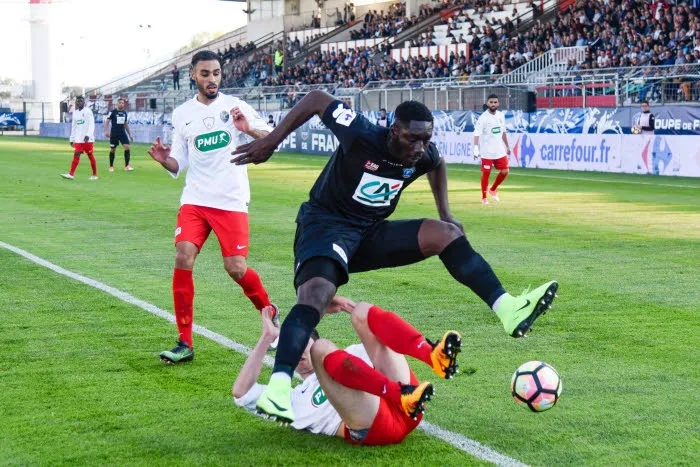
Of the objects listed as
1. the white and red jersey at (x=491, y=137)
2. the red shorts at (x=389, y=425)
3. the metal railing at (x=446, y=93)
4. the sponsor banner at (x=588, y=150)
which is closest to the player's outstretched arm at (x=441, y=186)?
the red shorts at (x=389, y=425)

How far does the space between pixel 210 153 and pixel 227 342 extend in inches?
57.8

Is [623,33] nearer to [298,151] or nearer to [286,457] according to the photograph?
[298,151]

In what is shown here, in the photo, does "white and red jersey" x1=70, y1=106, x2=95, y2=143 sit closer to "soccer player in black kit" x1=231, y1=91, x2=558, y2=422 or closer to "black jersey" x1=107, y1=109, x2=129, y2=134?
"black jersey" x1=107, y1=109, x2=129, y2=134

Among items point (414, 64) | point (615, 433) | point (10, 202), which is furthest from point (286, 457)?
point (414, 64)

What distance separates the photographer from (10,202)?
1977cm

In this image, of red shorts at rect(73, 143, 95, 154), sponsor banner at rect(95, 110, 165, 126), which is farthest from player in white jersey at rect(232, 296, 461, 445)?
sponsor banner at rect(95, 110, 165, 126)

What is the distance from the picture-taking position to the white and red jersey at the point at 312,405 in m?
5.31

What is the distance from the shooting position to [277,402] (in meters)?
4.68

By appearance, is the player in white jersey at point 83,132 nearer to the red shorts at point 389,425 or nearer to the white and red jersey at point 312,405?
the white and red jersey at point 312,405

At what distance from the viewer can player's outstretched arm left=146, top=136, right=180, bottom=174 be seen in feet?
23.4

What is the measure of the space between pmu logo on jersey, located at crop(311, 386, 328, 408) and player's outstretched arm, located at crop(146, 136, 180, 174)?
2.55 meters

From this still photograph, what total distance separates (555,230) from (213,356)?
29.2 ft

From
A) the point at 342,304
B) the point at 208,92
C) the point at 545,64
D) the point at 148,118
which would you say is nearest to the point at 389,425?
the point at 342,304

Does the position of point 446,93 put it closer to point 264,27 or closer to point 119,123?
point 119,123
